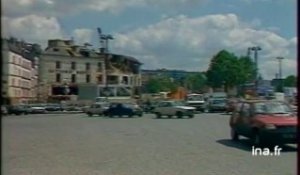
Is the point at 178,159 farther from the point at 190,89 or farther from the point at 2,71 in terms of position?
the point at 190,89

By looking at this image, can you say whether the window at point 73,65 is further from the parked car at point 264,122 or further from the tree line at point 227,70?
the parked car at point 264,122

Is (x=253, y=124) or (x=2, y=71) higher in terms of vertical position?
(x=2, y=71)

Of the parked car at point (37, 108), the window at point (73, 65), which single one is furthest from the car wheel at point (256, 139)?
the parked car at point (37, 108)

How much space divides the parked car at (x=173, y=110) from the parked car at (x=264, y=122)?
21.0 metres

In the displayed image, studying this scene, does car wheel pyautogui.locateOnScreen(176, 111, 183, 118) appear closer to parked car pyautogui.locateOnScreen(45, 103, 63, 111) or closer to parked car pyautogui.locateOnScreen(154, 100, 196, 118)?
parked car pyautogui.locateOnScreen(154, 100, 196, 118)

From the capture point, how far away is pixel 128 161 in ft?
33.4

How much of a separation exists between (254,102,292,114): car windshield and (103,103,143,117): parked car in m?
22.1

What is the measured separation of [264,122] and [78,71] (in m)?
7.75

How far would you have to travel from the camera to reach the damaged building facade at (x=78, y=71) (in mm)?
15658

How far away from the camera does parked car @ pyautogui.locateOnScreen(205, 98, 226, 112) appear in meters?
45.5

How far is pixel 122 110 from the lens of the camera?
36625 mm

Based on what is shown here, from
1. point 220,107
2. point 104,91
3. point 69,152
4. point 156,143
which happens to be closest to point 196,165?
point 69,152

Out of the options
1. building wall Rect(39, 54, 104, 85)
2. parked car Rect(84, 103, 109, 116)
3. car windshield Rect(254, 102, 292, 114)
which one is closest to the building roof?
building wall Rect(39, 54, 104, 85)

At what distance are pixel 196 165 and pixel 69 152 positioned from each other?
4.05m
